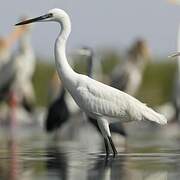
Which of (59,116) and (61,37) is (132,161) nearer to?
(61,37)

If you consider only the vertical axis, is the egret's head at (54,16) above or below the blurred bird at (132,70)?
above

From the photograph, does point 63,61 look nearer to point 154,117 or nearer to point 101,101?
point 101,101

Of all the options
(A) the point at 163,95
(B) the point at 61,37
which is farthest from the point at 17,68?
(B) the point at 61,37

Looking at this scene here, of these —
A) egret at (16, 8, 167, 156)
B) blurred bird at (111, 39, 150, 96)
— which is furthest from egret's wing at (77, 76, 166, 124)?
blurred bird at (111, 39, 150, 96)

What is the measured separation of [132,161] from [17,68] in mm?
15612

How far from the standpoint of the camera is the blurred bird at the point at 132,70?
2675 centimetres

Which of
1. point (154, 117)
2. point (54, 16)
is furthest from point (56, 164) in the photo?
point (54, 16)

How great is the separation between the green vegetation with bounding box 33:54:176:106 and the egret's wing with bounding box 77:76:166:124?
20.1m

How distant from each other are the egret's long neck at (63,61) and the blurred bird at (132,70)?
40.2ft

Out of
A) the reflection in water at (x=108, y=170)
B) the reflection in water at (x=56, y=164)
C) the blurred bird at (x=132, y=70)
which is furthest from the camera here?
the blurred bird at (x=132, y=70)

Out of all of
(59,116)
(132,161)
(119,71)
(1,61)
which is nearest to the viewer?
(132,161)

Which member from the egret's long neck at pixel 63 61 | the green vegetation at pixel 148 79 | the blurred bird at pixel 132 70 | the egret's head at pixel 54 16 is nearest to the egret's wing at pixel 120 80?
the blurred bird at pixel 132 70

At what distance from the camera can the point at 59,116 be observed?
2134 centimetres

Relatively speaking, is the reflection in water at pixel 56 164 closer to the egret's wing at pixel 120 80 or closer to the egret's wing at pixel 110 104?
the egret's wing at pixel 110 104
